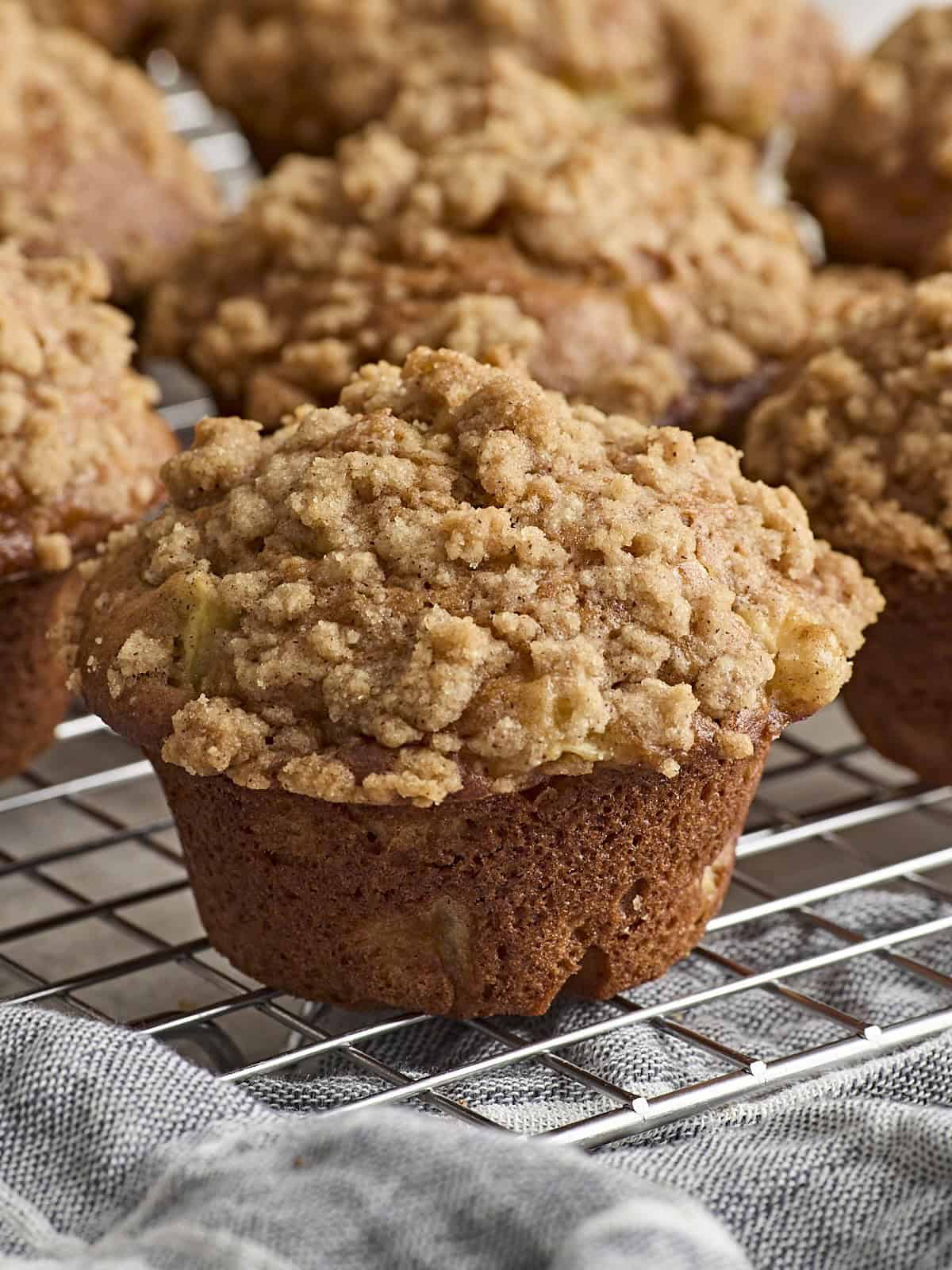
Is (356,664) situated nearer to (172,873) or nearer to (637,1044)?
(637,1044)

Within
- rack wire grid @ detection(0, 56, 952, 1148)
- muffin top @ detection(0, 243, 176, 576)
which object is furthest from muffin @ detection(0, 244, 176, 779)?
rack wire grid @ detection(0, 56, 952, 1148)

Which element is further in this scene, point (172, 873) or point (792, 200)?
point (792, 200)

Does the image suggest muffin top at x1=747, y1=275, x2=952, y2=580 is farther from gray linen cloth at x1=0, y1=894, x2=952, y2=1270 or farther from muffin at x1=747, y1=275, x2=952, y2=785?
gray linen cloth at x1=0, y1=894, x2=952, y2=1270

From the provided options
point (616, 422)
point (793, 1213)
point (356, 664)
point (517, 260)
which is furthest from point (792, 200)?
A: point (793, 1213)

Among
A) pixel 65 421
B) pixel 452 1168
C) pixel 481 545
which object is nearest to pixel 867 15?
pixel 65 421

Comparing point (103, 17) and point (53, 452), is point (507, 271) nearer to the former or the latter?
point (53, 452)
